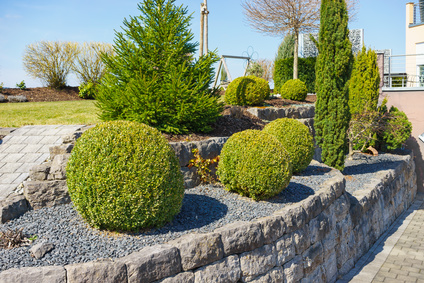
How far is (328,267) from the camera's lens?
5824 mm

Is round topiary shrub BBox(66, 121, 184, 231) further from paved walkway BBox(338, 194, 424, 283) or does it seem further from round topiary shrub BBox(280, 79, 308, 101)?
round topiary shrub BBox(280, 79, 308, 101)

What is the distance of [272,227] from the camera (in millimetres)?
4516

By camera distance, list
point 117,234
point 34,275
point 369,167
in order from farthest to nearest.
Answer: point 369,167 → point 117,234 → point 34,275

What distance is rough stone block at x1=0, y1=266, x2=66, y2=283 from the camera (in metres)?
3.13

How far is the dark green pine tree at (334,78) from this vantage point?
845 cm

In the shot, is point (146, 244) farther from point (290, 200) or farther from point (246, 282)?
point (290, 200)

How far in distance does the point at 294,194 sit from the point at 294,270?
50.7 inches

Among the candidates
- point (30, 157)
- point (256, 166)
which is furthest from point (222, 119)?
point (30, 157)

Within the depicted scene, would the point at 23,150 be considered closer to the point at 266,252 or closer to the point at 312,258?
the point at 266,252

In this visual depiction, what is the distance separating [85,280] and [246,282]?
183 cm

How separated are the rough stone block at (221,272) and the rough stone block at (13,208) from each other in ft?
8.22

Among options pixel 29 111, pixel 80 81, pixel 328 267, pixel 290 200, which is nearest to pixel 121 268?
pixel 290 200

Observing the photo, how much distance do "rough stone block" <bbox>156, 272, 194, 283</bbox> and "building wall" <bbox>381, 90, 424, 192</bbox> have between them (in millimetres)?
11141

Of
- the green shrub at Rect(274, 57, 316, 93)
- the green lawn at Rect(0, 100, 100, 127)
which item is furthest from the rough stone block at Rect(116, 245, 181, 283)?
the green shrub at Rect(274, 57, 316, 93)
